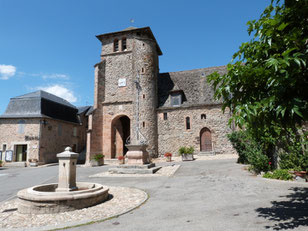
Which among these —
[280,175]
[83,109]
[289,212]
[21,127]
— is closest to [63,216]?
[289,212]

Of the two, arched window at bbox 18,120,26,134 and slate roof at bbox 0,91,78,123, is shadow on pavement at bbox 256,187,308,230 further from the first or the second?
arched window at bbox 18,120,26,134

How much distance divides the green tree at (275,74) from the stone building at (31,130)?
2143cm

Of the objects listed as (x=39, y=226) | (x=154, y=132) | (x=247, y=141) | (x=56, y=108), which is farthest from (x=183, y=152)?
(x=56, y=108)

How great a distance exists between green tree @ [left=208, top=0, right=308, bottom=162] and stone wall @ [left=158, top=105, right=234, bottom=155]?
16.9 meters

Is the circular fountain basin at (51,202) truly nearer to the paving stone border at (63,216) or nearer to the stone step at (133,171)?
the paving stone border at (63,216)

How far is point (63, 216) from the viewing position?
467 cm

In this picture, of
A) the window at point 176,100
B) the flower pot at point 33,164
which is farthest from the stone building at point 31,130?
the window at point 176,100

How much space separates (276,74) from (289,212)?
312 cm

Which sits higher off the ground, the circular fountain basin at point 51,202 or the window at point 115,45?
the window at point 115,45

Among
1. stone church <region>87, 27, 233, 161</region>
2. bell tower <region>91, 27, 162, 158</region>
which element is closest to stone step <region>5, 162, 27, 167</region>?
stone church <region>87, 27, 233, 161</region>

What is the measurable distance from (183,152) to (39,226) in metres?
13.9

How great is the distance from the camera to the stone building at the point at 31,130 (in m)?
20.5

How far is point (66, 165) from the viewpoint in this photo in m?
6.00

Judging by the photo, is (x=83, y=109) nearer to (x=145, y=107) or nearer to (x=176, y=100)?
(x=145, y=107)
